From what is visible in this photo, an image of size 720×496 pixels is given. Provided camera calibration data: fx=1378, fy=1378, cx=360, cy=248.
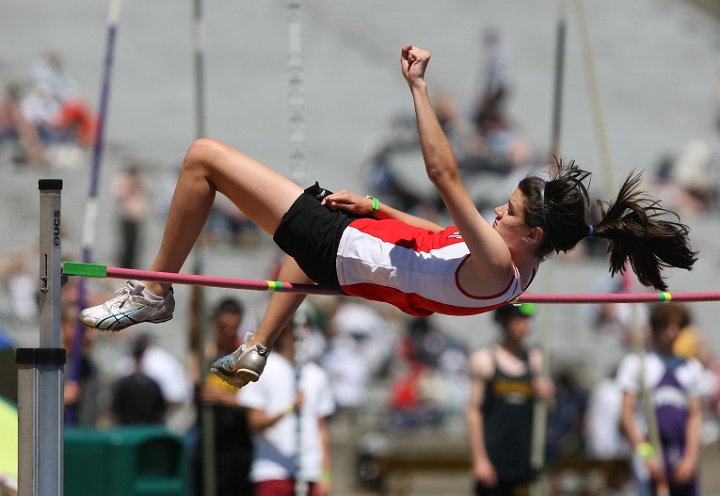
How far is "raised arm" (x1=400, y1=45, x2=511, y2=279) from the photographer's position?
4527mm

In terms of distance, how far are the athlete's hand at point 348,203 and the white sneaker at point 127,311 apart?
0.71 metres

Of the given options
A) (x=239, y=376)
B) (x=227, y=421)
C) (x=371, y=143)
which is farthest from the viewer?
(x=371, y=143)

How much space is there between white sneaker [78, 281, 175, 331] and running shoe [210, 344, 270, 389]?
0.93ft

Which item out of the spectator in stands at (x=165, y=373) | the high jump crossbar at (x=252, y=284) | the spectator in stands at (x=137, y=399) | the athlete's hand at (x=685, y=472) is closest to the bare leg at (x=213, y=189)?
the high jump crossbar at (x=252, y=284)

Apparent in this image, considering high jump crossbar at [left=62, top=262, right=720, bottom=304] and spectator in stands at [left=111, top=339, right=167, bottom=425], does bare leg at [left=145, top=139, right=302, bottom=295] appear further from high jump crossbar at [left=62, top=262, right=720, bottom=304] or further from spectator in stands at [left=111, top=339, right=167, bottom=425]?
spectator in stands at [left=111, top=339, right=167, bottom=425]

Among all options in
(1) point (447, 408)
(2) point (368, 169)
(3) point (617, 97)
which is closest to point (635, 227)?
(1) point (447, 408)

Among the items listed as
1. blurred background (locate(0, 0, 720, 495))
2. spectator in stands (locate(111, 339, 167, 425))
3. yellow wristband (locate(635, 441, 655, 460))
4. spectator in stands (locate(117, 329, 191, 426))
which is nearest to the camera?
yellow wristband (locate(635, 441, 655, 460))

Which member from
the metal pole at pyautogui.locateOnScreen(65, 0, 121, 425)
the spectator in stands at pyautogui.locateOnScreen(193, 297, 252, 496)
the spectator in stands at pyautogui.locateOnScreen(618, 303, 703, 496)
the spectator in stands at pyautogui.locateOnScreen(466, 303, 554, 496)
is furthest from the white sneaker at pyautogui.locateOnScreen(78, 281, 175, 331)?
the spectator in stands at pyautogui.locateOnScreen(618, 303, 703, 496)

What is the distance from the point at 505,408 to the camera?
8.01 meters

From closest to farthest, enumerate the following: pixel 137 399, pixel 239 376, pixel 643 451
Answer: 1. pixel 239 376
2. pixel 643 451
3. pixel 137 399

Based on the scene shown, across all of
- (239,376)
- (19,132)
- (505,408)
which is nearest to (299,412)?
(505,408)

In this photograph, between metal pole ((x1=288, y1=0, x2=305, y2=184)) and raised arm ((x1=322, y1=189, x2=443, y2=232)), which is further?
metal pole ((x1=288, y1=0, x2=305, y2=184))

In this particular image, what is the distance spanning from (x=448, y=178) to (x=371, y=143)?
547 inches

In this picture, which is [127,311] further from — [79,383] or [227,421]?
[79,383]
